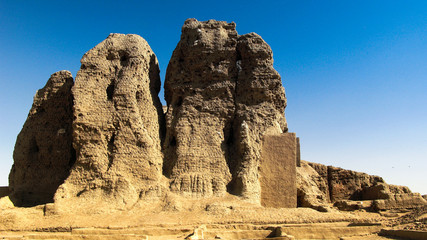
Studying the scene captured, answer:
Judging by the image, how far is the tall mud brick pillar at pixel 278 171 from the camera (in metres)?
15.3

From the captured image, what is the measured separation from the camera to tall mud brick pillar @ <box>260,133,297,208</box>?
15281mm

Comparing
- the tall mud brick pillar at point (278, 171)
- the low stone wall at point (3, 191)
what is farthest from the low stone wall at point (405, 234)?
the low stone wall at point (3, 191)

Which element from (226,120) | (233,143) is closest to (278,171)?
(233,143)

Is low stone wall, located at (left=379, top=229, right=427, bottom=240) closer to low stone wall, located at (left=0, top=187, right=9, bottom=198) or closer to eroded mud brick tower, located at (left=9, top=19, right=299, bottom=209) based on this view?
eroded mud brick tower, located at (left=9, top=19, right=299, bottom=209)

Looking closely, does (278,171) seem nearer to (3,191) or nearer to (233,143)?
(233,143)

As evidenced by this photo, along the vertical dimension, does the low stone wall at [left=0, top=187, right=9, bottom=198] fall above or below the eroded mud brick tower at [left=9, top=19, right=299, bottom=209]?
below

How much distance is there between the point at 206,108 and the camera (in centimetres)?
1639

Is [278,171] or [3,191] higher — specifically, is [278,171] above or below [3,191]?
above

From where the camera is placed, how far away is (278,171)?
51.4 feet

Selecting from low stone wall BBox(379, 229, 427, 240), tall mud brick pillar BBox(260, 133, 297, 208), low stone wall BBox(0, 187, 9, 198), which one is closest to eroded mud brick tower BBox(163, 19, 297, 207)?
tall mud brick pillar BBox(260, 133, 297, 208)

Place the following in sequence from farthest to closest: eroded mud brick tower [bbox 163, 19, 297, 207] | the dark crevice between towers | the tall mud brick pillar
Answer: the tall mud brick pillar < eroded mud brick tower [bbox 163, 19, 297, 207] < the dark crevice between towers

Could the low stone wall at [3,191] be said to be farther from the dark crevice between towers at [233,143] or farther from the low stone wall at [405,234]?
the low stone wall at [405,234]

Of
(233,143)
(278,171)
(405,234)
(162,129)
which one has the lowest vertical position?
(405,234)

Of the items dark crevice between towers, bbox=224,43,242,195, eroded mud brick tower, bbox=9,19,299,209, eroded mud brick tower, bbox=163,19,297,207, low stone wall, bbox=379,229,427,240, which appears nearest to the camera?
low stone wall, bbox=379,229,427,240
